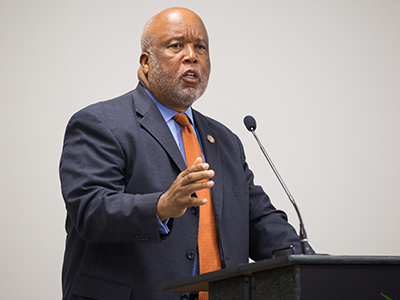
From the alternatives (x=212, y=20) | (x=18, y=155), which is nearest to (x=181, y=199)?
(x=18, y=155)

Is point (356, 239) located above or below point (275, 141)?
below

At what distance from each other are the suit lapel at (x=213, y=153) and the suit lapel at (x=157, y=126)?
0.60 ft

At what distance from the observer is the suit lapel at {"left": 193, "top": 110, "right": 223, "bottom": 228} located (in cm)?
196

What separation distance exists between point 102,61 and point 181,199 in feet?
6.53

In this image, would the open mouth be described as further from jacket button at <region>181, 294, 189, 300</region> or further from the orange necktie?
jacket button at <region>181, 294, 189, 300</region>

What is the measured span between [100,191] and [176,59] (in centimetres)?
73

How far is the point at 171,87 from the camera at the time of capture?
2.11m

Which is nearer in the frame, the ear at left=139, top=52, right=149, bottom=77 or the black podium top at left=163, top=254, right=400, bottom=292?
the black podium top at left=163, top=254, right=400, bottom=292

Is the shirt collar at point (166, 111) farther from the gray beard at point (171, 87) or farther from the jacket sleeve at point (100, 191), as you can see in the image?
the jacket sleeve at point (100, 191)

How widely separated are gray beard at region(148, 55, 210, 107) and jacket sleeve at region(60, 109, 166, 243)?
358 millimetres

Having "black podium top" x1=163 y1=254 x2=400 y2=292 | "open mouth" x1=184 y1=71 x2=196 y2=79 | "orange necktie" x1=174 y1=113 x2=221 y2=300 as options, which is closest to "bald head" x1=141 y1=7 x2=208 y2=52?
"open mouth" x1=184 y1=71 x2=196 y2=79

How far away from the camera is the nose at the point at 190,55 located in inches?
83.9

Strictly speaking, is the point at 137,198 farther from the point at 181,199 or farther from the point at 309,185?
the point at 309,185

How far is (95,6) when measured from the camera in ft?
10.7
